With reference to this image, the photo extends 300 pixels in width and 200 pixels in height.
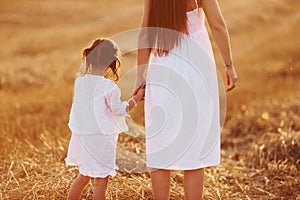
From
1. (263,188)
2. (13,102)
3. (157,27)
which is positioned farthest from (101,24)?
(157,27)

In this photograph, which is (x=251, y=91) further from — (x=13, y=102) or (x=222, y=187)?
(x=222, y=187)

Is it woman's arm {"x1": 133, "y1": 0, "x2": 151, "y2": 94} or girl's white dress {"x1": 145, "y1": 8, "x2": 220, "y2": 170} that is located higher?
woman's arm {"x1": 133, "y1": 0, "x2": 151, "y2": 94}

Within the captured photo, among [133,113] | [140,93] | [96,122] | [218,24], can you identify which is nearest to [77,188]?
[96,122]

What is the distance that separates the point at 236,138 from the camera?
7254 mm

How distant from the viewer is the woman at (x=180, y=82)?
3896mm

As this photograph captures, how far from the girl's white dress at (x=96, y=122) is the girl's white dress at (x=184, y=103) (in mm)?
233

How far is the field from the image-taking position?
5.03m

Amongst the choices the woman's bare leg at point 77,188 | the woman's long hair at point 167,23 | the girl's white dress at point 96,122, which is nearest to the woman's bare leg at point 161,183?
the girl's white dress at point 96,122

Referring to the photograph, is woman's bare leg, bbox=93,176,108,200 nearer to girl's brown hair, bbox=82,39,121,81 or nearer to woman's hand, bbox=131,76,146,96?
woman's hand, bbox=131,76,146,96

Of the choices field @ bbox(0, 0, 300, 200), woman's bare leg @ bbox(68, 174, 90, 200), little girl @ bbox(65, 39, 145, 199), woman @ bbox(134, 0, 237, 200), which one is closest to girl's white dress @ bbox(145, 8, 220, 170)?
woman @ bbox(134, 0, 237, 200)

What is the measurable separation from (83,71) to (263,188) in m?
2.16

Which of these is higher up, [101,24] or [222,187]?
[101,24]

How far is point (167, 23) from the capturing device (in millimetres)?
3883

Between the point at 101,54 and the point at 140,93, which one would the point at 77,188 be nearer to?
the point at 140,93
